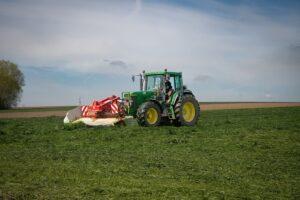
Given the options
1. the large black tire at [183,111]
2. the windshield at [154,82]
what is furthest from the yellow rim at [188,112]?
the windshield at [154,82]

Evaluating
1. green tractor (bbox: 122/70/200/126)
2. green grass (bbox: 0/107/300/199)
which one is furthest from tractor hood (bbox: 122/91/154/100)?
green grass (bbox: 0/107/300/199)

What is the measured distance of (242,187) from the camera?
27.0ft

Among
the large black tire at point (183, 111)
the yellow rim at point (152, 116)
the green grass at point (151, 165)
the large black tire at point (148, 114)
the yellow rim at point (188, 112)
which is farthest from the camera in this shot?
the yellow rim at point (188, 112)

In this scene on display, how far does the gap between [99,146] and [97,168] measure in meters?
3.90

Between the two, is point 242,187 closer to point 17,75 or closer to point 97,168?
point 97,168

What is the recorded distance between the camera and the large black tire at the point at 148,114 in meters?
18.7

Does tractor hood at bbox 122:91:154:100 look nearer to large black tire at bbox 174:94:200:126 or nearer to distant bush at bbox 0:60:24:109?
large black tire at bbox 174:94:200:126

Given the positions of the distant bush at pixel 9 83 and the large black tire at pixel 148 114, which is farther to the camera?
the distant bush at pixel 9 83

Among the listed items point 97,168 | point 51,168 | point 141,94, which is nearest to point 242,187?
point 97,168

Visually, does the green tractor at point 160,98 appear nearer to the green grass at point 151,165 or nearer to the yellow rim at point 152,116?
the yellow rim at point 152,116

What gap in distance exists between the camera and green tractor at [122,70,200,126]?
765 inches

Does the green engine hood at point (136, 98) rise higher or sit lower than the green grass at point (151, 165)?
higher

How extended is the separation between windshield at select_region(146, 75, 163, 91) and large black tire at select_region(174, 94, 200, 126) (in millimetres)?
1142

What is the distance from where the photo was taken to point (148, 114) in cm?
1911
